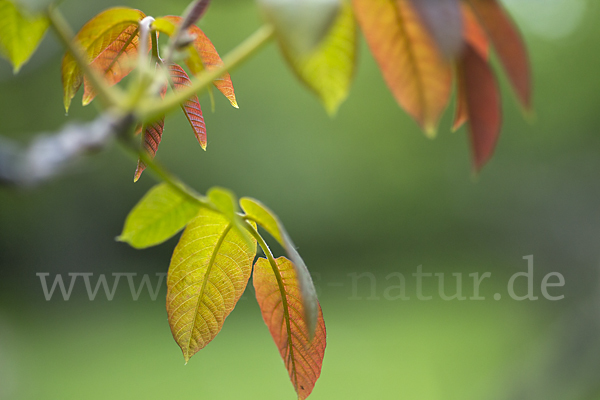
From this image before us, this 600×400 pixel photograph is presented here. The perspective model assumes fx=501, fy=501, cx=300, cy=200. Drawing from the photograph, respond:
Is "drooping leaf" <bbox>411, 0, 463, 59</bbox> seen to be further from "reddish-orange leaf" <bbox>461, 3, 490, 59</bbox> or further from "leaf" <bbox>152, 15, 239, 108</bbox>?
"leaf" <bbox>152, 15, 239, 108</bbox>

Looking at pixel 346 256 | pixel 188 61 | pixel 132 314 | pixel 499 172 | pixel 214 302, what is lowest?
pixel 214 302

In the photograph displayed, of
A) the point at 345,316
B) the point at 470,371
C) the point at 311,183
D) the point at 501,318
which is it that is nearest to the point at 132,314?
the point at 345,316

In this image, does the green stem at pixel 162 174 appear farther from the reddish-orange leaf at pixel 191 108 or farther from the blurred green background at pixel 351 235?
the blurred green background at pixel 351 235

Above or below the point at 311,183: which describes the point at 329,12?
below

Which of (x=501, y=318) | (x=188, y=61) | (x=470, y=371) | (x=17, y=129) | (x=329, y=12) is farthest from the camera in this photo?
(x=17, y=129)

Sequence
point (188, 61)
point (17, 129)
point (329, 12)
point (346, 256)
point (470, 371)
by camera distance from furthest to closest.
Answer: point (346, 256)
point (17, 129)
point (470, 371)
point (188, 61)
point (329, 12)

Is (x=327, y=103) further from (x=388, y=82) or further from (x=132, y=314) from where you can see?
(x=132, y=314)

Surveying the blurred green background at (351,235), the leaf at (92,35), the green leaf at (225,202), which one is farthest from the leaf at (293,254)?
the blurred green background at (351,235)
